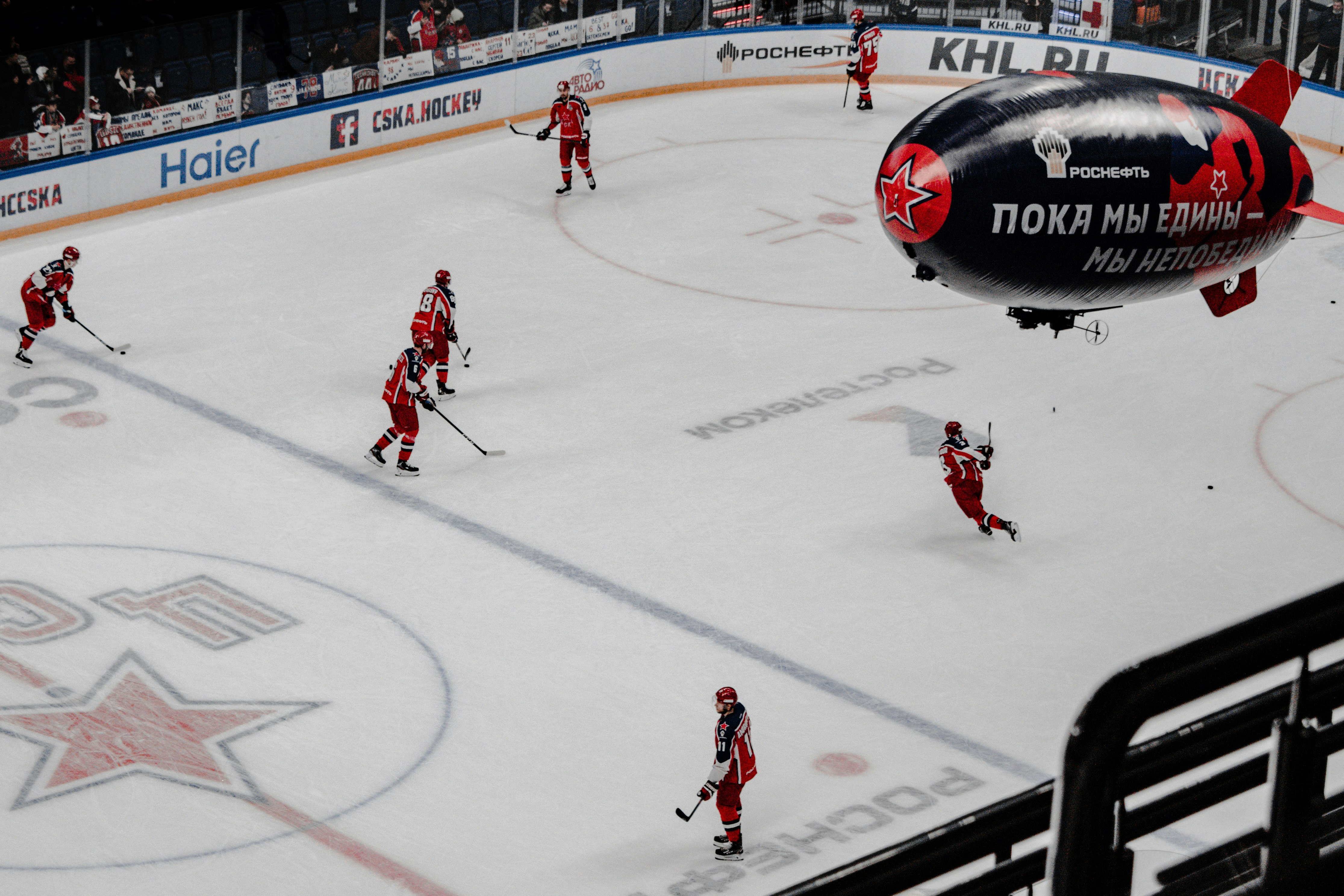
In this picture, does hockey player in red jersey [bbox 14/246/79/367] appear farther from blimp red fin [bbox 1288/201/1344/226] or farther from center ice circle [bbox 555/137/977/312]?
blimp red fin [bbox 1288/201/1344/226]

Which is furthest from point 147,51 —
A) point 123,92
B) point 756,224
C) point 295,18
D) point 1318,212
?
point 1318,212

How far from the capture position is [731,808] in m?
10.9

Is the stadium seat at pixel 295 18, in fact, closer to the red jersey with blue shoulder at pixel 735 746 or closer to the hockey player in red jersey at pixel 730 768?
the hockey player in red jersey at pixel 730 768

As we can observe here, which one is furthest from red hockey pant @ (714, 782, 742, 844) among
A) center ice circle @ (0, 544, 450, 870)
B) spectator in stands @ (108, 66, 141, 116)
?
spectator in stands @ (108, 66, 141, 116)

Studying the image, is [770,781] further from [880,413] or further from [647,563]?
[880,413]

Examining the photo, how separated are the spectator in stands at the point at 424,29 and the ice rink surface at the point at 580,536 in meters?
2.76

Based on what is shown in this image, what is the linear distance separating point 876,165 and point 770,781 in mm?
15898

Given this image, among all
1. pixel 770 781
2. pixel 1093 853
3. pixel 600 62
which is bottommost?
pixel 770 781

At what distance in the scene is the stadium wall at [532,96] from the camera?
2348cm

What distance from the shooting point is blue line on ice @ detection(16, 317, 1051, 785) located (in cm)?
1267

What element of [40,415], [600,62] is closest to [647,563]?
[40,415]

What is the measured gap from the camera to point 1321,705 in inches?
128

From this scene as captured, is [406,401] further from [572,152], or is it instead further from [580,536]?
[572,152]

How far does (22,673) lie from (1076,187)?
26.8 ft
